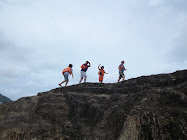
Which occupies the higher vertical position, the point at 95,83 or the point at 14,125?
the point at 95,83

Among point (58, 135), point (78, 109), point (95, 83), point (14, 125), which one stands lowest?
point (58, 135)

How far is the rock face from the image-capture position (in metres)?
11.8

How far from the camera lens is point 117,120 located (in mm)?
13422

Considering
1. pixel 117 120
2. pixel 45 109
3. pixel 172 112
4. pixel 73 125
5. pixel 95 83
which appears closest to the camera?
pixel 172 112

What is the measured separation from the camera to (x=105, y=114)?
1548 cm

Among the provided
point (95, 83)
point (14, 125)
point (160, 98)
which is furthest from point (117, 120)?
point (95, 83)

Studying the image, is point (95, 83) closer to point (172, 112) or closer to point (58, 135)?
point (58, 135)

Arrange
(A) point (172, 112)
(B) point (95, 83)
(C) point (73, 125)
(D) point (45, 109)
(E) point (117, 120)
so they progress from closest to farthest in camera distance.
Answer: (A) point (172, 112)
(E) point (117, 120)
(C) point (73, 125)
(D) point (45, 109)
(B) point (95, 83)

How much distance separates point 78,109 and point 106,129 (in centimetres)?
471

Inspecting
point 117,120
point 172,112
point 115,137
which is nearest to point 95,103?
point 117,120

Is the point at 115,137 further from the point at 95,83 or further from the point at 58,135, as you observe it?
the point at 95,83

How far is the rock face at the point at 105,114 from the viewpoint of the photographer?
11766 mm

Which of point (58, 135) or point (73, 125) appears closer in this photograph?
point (58, 135)

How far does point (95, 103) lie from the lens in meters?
17.4
